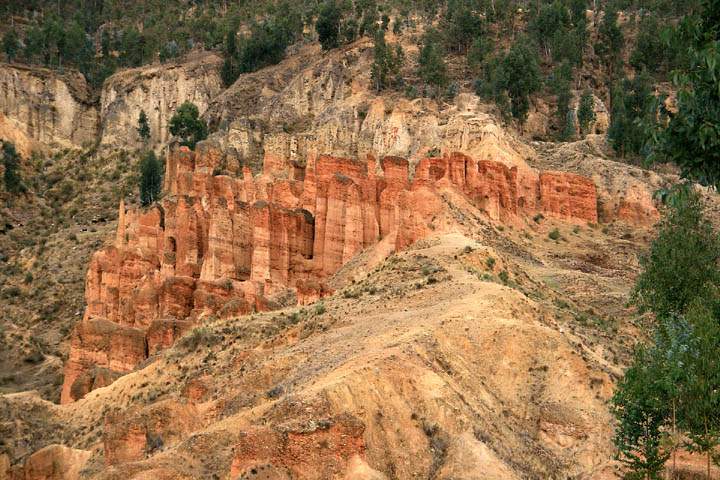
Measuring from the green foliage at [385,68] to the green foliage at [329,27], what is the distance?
12399 millimetres

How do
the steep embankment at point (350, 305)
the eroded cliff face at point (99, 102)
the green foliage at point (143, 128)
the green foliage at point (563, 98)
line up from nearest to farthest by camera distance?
the steep embankment at point (350, 305)
the green foliage at point (563, 98)
the green foliage at point (143, 128)
the eroded cliff face at point (99, 102)

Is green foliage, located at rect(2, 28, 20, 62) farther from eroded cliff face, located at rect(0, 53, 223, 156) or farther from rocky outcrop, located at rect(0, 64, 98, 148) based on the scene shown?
eroded cliff face, located at rect(0, 53, 223, 156)

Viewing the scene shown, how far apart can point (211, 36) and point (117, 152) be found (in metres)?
25.6

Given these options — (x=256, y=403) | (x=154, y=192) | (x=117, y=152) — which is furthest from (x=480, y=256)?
(x=117, y=152)

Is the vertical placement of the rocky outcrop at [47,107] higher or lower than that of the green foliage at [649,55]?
lower

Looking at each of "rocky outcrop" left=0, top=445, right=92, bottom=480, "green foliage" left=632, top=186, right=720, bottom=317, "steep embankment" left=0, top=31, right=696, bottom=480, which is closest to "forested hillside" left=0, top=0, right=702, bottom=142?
"steep embankment" left=0, top=31, right=696, bottom=480

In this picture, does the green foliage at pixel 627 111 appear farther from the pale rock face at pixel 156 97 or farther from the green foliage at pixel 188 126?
the pale rock face at pixel 156 97

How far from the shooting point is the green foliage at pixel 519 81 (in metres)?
109

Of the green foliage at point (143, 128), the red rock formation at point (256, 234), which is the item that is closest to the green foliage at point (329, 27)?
the green foliage at point (143, 128)

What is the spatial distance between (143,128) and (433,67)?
38.1 meters

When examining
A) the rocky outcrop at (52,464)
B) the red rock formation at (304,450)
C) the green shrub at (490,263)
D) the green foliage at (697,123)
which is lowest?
the rocky outcrop at (52,464)

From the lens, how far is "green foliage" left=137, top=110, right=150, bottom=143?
5335 inches

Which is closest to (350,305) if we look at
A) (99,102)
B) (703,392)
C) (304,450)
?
(304,450)

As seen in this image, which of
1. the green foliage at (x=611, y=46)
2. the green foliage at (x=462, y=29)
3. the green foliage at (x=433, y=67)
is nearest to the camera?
the green foliage at (x=433, y=67)
